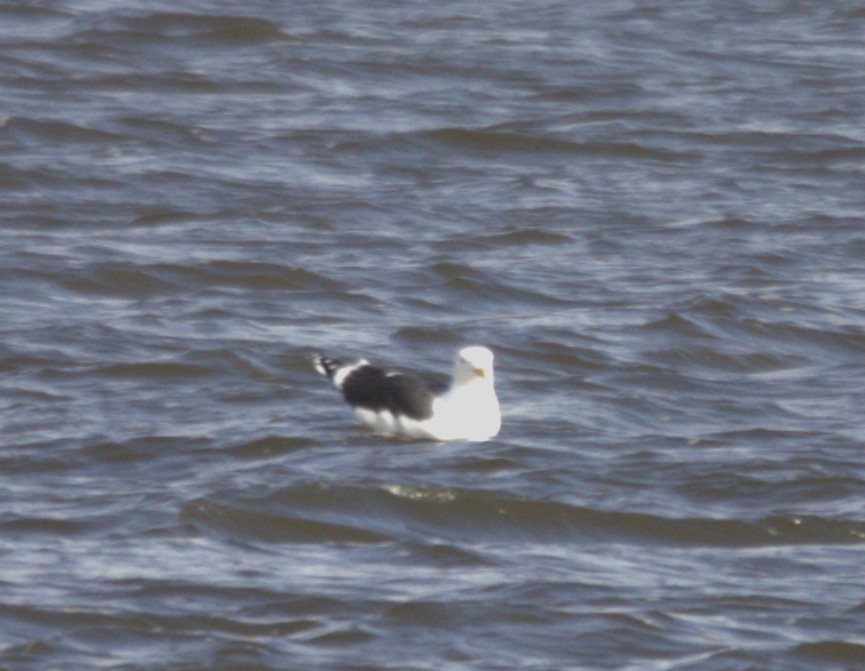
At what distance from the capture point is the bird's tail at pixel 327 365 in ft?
34.9

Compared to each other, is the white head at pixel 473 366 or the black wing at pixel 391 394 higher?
the white head at pixel 473 366

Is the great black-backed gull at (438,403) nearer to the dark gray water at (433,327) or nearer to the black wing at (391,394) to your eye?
the black wing at (391,394)

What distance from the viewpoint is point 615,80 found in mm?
18812

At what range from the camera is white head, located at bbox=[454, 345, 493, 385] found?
10.0 meters

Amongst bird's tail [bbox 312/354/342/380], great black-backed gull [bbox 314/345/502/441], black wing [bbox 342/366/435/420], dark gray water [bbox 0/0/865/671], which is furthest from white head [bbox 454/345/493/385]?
bird's tail [bbox 312/354/342/380]

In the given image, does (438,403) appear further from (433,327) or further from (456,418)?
(433,327)

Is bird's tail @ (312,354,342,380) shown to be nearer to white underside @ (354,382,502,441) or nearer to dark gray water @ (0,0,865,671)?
dark gray water @ (0,0,865,671)

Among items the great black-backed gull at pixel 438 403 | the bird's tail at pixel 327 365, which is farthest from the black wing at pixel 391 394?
the bird's tail at pixel 327 365

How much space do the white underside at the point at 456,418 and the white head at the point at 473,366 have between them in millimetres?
39

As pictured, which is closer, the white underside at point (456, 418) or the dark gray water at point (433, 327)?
the dark gray water at point (433, 327)

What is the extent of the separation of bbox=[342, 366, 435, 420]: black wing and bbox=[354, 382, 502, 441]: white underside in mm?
31

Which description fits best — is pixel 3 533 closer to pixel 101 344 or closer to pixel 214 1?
pixel 101 344

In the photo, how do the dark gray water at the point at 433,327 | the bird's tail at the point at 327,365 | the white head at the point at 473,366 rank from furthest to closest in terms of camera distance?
the bird's tail at the point at 327,365 → the white head at the point at 473,366 → the dark gray water at the point at 433,327

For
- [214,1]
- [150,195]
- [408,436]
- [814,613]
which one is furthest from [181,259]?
[214,1]
